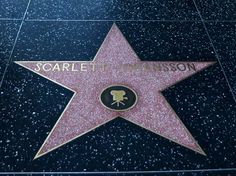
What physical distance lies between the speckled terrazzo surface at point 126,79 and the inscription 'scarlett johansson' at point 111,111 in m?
0.03

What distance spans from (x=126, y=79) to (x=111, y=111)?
209 mm

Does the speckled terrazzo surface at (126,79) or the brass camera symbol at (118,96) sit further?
the brass camera symbol at (118,96)

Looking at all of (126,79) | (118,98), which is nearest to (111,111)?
(118,98)

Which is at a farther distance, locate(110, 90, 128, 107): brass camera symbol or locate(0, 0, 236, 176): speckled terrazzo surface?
locate(110, 90, 128, 107): brass camera symbol

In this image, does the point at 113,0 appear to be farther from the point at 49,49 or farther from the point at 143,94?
the point at 143,94

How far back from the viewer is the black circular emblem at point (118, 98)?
1.47 meters

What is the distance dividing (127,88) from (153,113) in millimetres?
179

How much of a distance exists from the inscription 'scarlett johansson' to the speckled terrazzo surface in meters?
0.03

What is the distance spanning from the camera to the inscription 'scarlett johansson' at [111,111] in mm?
1385

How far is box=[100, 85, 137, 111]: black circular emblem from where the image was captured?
4.84 feet

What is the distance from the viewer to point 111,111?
146cm

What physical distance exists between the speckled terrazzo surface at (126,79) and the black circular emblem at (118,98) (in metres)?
0.06

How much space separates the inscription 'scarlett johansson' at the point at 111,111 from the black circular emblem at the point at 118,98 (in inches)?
0.8

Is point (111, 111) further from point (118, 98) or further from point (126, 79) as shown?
point (126, 79)
